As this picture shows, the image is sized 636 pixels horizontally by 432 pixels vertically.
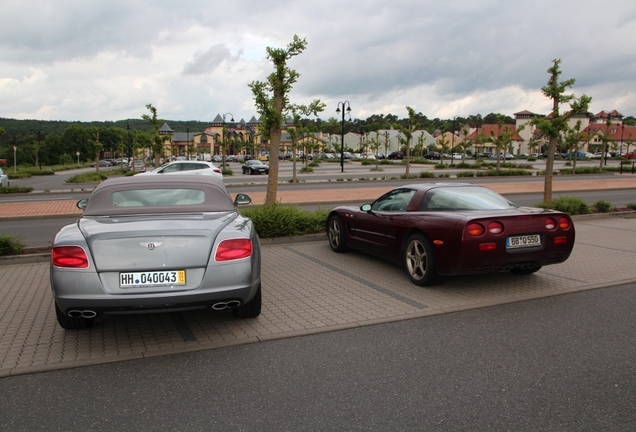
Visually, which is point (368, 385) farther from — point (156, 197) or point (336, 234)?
point (336, 234)

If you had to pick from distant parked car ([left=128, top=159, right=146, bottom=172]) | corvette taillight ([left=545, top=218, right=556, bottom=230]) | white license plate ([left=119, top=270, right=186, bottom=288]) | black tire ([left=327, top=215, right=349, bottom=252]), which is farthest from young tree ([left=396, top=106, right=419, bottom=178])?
white license plate ([left=119, top=270, right=186, bottom=288])

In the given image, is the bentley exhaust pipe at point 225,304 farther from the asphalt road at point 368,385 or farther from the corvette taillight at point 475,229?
the corvette taillight at point 475,229

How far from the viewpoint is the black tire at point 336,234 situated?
27.4ft

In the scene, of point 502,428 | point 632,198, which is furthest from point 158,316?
point 632,198

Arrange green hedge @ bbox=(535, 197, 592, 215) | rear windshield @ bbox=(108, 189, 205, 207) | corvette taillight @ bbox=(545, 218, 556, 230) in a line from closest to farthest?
rear windshield @ bbox=(108, 189, 205, 207) < corvette taillight @ bbox=(545, 218, 556, 230) < green hedge @ bbox=(535, 197, 592, 215)

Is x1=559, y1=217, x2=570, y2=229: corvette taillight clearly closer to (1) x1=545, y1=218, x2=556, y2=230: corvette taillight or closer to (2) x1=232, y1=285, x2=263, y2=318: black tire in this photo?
(1) x1=545, y1=218, x2=556, y2=230: corvette taillight

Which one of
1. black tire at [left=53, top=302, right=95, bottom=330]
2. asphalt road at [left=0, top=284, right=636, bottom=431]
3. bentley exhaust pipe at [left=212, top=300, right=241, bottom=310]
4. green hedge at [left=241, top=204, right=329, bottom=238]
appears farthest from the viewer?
green hedge at [left=241, top=204, right=329, bottom=238]

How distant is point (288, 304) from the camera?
5613 mm

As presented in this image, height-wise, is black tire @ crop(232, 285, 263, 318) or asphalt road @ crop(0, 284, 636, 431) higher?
black tire @ crop(232, 285, 263, 318)

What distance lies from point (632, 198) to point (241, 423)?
73.6ft

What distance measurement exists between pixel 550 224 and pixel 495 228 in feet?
2.77

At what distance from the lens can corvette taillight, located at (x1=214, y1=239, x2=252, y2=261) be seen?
14.1ft

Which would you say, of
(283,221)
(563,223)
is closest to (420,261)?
(563,223)

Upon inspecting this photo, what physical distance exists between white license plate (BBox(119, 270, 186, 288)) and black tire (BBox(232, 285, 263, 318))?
96cm
